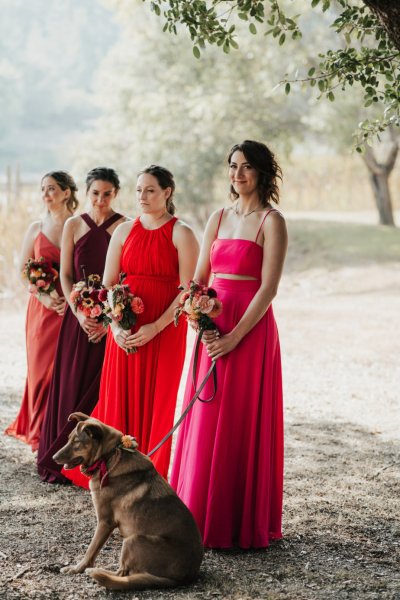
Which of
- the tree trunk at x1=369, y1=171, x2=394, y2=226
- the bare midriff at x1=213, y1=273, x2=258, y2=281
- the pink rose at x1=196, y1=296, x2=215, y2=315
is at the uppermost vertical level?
the tree trunk at x1=369, y1=171, x2=394, y2=226

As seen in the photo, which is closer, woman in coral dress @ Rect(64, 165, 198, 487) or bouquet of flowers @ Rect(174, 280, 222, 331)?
bouquet of flowers @ Rect(174, 280, 222, 331)

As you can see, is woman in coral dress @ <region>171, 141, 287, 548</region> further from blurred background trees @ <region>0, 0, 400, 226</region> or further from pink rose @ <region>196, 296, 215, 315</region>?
blurred background trees @ <region>0, 0, 400, 226</region>

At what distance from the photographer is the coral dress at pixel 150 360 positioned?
19.3 feet

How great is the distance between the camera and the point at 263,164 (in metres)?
5.13

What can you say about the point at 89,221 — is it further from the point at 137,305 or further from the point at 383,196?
the point at 383,196

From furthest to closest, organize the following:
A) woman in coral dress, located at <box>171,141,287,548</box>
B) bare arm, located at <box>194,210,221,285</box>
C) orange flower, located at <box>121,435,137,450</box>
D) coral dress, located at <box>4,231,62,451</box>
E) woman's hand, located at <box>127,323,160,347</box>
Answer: coral dress, located at <box>4,231,62,451</box> → woman's hand, located at <box>127,323,160,347</box> → bare arm, located at <box>194,210,221,285</box> → woman in coral dress, located at <box>171,141,287,548</box> → orange flower, located at <box>121,435,137,450</box>

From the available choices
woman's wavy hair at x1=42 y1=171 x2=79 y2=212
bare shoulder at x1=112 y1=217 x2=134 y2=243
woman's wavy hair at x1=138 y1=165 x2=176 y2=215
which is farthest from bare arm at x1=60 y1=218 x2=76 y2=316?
woman's wavy hair at x1=138 y1=165 x2=176 y2=215

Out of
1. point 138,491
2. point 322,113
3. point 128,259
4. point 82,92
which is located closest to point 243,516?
point 138,491

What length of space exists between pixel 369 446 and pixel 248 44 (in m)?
17.5

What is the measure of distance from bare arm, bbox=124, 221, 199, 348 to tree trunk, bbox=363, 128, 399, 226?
815 inches

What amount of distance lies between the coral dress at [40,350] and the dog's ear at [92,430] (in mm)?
2930

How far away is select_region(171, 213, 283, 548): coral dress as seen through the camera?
16.6 feet

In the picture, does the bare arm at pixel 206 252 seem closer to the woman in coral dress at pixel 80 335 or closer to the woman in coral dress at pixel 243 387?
the woman in coral dress at pixel 243 387

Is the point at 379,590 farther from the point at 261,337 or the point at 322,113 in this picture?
the point at 322,113
